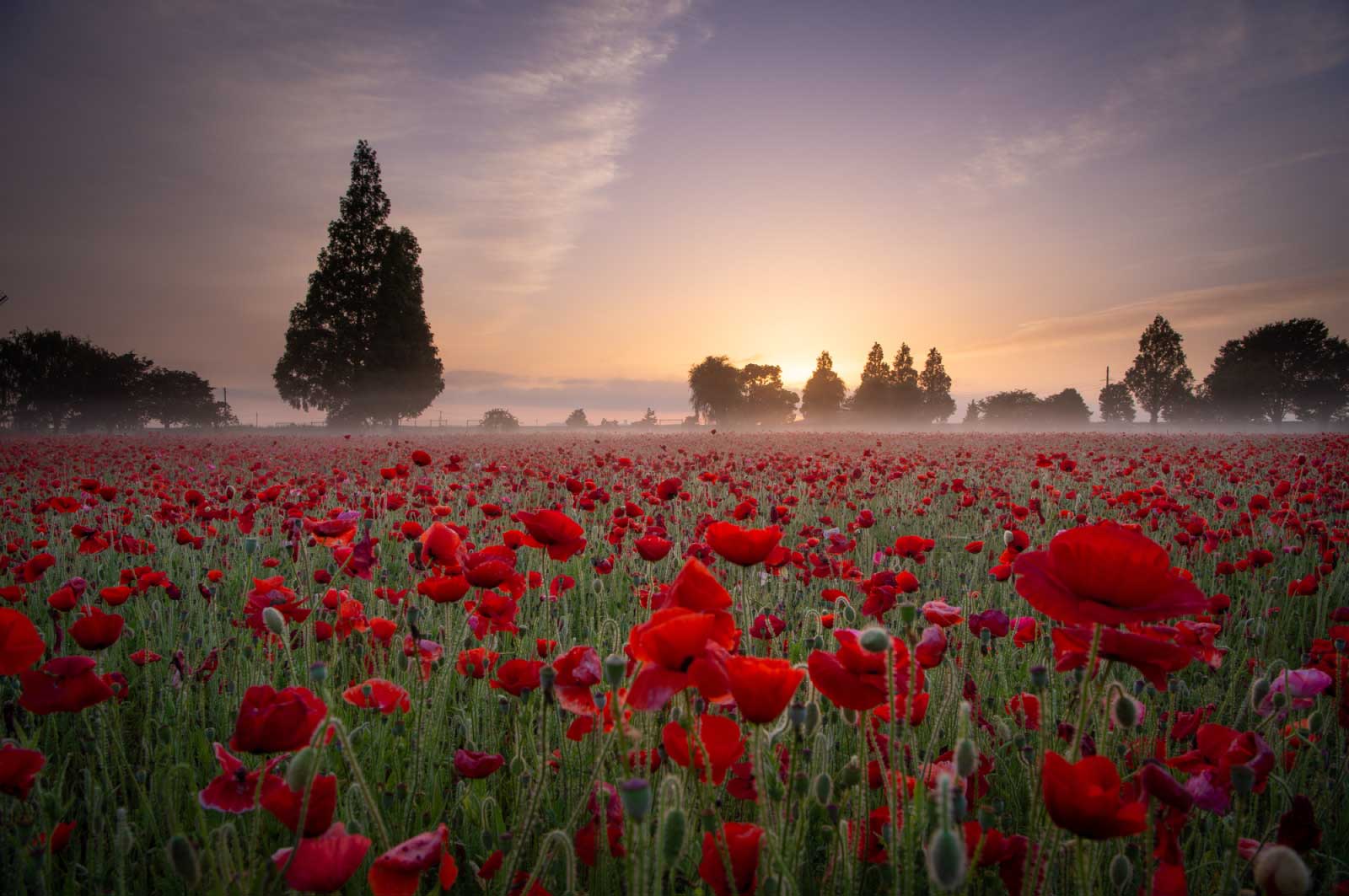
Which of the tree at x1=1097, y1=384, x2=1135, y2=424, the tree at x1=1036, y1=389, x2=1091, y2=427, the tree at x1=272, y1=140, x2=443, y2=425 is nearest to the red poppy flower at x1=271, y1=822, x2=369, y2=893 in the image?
the tree at x1=272, y1=140, x2=443, y2=425

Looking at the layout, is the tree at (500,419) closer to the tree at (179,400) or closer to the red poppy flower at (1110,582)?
the tree at (179,400)

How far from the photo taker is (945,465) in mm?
10594

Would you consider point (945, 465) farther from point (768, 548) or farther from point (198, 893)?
point (198, 893)

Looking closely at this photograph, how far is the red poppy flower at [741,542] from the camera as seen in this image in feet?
4.81

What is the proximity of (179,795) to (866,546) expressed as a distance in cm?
432

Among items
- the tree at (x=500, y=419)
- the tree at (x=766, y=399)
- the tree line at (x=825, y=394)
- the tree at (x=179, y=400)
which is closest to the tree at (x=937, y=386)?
the tree line at (x=825, y=394)

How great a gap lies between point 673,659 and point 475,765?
2.14 feet

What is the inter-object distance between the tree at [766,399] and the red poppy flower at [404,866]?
76.1m

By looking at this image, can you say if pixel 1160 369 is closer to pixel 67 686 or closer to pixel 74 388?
pixel 67 686

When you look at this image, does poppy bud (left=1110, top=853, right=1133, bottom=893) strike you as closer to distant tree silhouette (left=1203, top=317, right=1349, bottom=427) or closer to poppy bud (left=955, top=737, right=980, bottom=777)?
poppy bud (left=955, top=737, right=980, bottom=777)

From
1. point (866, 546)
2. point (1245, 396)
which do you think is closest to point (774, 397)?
point (1245, 396)

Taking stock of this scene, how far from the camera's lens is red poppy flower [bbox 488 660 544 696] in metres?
1.59

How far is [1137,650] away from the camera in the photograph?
1039mm

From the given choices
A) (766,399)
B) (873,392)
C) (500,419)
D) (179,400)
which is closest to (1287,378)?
(873,392)
